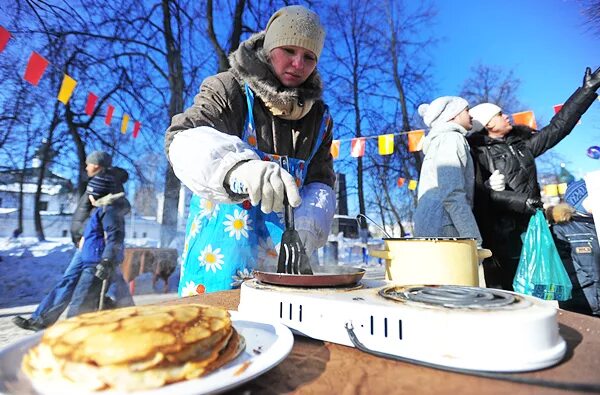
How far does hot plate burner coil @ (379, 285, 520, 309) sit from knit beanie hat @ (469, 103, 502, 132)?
299cm

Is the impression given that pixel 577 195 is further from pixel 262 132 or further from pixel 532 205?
pixel 262 132

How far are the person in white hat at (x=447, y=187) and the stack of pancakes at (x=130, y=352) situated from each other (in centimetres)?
227

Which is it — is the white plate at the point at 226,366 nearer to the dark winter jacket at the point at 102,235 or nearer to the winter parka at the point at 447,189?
A: the winter parka at the point at 447,189

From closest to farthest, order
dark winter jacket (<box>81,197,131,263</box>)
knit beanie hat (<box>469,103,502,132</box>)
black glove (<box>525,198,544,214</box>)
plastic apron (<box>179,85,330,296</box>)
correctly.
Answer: plastic apron (<box>179,85,330,296</box>)
black glove (<box>525,198,544,214</box>)
knit beanie hat (<box>469,103,502,132</box>)
dark winter jacket (<box>81,197,131,263</box>)

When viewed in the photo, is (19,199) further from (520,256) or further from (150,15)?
(520,256)

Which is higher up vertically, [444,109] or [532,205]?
[444,109]

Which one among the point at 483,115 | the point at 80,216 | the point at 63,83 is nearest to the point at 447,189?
the point at 483,115

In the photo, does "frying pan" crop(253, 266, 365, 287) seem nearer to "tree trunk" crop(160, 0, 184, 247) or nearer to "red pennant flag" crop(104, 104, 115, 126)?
"tree trunk" crop(160, 0, 184, 247)

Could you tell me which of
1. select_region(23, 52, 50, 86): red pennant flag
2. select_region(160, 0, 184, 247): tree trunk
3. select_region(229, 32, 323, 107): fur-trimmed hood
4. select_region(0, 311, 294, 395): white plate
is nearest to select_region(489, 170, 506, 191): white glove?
select_region(229, 32, 323, 107): fur-trimmed hood

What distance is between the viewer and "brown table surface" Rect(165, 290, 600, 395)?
0.49 metres

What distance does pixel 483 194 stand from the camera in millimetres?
2824

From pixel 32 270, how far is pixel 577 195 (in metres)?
9.12

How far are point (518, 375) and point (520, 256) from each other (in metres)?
2.67

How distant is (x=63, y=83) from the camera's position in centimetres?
524
